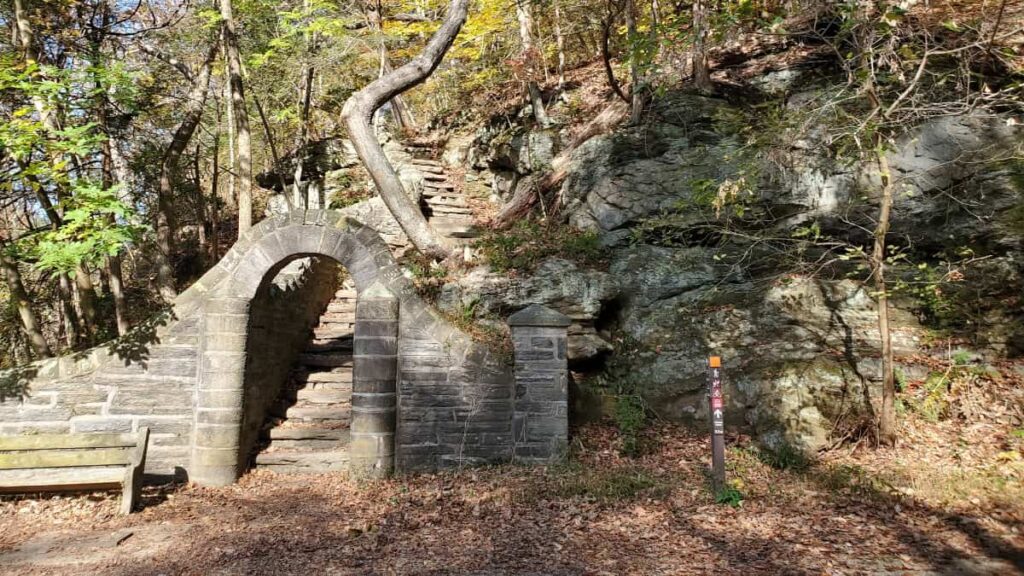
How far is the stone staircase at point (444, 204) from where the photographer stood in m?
11.7

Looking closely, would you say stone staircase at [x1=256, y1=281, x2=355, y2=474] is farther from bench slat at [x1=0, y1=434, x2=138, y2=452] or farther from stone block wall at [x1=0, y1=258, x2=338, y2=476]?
bench slat at [x1=0, y1=434, x2=138, y2=452]

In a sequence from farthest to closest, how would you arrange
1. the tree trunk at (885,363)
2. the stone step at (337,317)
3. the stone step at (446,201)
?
1. the stone step at (446,201)
2. the stone step at (337,317)
3. the tree trunk at (885,363)

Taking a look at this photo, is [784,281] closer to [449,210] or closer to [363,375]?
[363,375]

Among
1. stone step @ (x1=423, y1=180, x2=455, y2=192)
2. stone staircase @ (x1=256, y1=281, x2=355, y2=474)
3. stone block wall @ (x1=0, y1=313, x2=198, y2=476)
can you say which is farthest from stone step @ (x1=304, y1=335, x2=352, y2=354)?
stone step @ (x1=423, y1=180, x2=455, y2=192)

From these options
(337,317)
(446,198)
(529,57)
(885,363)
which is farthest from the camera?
(446,198)

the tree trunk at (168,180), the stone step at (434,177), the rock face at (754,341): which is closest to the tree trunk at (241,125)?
the tree trunk at (168,180)

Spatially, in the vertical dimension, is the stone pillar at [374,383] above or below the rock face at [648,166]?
below

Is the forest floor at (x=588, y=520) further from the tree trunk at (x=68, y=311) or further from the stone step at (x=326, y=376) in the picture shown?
the tree trunk at (x=68, y=311)

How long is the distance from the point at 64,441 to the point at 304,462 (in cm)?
247

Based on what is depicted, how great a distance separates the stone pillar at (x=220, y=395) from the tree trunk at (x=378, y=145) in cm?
367

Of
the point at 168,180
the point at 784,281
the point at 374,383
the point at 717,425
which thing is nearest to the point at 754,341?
the point at 784,281

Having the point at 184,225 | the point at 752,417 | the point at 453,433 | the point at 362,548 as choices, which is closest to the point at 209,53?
the point at 184,225

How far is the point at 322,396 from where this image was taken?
7.94m

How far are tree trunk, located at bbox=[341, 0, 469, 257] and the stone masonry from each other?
9.59 ft
